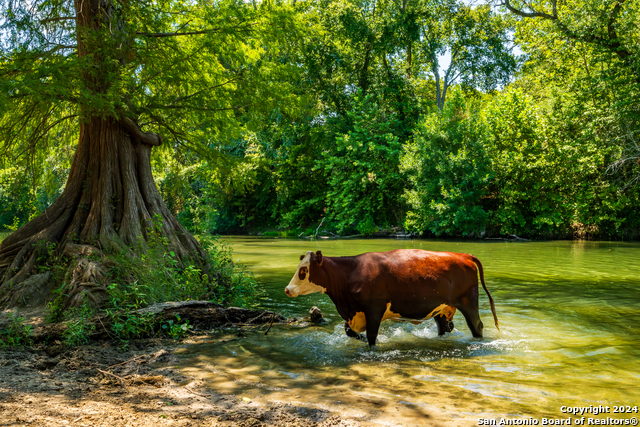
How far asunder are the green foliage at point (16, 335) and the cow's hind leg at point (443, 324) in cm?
600

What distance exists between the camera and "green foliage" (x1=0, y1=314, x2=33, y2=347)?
21.5 ft

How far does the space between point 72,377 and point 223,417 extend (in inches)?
84.5

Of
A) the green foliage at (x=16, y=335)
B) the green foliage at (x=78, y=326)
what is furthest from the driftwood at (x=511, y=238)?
the green foliage at (x=16, y=335)

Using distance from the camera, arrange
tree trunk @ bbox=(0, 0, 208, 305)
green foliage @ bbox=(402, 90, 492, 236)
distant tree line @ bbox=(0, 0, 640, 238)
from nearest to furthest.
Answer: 1. tree trunk @ bbox=(0, 0, 208, 305)
2. distant tree line @ bbox=(0, 0, 640, 238)
3. green foliage @ bbox=(402, 90, 492, 236)

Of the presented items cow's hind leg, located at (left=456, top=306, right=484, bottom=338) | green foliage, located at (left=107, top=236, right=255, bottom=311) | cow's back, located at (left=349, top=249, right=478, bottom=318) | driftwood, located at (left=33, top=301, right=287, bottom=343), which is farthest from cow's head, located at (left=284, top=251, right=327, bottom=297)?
green foliage, located at (left=107, top=236, right=255, bottom=311)

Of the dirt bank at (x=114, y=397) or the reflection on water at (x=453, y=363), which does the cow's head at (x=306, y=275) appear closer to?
the reflection on water at (x=453, y=363)

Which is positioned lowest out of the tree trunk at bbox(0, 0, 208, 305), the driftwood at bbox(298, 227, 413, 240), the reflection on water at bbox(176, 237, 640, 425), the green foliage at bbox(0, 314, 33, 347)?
the reflection on water at bbox(176, 237, 640, 425)

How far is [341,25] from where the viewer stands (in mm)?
37781

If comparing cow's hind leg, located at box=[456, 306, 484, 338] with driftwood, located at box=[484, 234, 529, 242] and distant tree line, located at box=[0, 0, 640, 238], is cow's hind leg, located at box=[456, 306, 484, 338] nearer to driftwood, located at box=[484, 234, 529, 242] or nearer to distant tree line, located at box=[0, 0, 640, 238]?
distant tree line, located at box=[0, 0, 640, 238]

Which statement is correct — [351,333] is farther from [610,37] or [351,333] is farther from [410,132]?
[410,132]

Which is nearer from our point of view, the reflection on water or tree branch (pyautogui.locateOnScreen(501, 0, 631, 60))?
the reflection on water

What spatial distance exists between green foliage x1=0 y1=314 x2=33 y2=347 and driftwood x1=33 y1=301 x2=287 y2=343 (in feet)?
0.32

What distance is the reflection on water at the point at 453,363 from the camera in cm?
487

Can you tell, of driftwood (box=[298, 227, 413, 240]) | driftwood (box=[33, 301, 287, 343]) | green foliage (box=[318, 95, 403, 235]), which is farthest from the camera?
green foliage (box=[318, 95, 403, 235])
